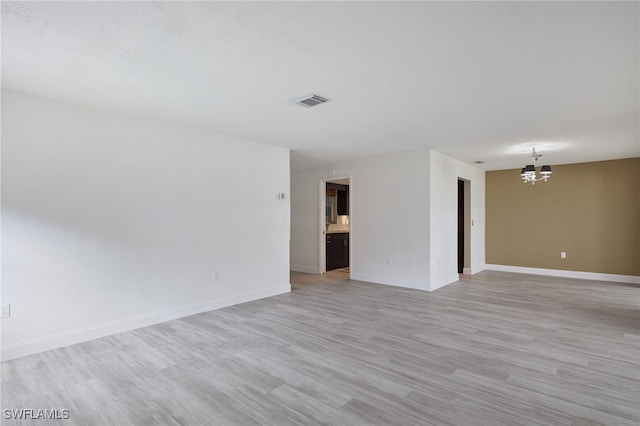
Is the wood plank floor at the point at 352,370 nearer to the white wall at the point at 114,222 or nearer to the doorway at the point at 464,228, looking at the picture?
the white wall at the point at 114,222

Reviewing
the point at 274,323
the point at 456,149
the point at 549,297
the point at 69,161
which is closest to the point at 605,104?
the point at 456,149

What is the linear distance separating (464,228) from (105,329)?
7116 mm

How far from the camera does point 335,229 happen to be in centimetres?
882

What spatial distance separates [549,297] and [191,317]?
5520 millimetres

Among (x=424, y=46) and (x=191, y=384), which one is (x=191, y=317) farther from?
(x=424, y=46)

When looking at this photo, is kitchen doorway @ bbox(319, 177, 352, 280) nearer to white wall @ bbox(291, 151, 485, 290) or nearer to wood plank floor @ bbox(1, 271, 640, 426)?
white wall @ bbox(291, 151, 485, 290)

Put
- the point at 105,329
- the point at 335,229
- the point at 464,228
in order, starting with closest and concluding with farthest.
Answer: the point at 105,329 < the point at 464,228 < the point at 335,229

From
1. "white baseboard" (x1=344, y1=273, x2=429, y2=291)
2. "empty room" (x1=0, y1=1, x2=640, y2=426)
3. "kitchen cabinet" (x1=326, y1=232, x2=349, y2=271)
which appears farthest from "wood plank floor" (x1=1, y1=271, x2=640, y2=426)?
"kitchen cabinet" (x1=326, y1=232, x2=349, y2=271)

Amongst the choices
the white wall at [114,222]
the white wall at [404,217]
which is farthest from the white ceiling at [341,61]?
the white wall at [404,217]

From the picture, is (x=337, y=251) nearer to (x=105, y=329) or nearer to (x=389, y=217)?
(x=389, y=217)

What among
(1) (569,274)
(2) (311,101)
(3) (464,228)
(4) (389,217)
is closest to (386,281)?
(4) (389,217)

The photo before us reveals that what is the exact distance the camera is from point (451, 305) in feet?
16.0

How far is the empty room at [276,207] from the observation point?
2156mm

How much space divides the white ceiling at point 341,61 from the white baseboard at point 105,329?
93.7 inches
